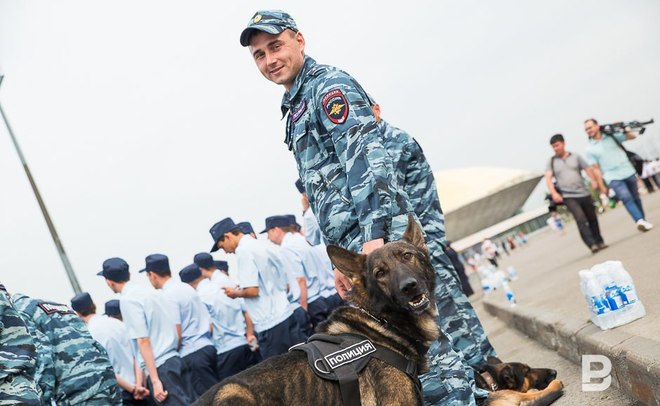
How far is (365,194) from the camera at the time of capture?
4.04m

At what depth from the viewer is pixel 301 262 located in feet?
31.7

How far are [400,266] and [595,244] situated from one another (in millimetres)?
9840

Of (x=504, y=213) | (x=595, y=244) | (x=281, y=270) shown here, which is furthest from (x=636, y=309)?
(x=504, y=213)

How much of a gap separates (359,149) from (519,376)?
7.70 ft

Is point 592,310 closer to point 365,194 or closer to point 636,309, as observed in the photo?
point 636,309

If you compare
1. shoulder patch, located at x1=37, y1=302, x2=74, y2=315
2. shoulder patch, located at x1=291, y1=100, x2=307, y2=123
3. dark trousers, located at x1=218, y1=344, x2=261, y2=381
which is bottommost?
dark trousers, located at x1=218, y1=344, x2=261, y2=381

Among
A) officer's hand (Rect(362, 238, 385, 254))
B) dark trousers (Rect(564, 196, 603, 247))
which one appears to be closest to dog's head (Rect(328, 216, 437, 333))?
officer's hand (Rect(362, 238, 385, 254))

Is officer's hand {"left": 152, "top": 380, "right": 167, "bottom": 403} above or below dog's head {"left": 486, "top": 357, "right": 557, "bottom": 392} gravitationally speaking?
above

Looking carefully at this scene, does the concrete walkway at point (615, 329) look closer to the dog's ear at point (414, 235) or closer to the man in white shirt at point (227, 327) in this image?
the dog's ear at point (414, 235)

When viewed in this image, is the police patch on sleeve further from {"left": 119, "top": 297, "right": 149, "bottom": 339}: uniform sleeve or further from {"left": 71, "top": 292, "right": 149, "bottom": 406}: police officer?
{"left": 71, "top": 292, "right": 149, "bottom": 406}: police officer

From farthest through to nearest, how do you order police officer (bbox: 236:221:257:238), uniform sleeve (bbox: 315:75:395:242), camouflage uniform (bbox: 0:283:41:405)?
police officer (bbox: 236:221:257:238) < uniform sleeve (bbox: 315:75:395:242) < camouflage uniform (bbox: 0:283:41:405)

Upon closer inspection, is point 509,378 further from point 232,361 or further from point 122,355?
point 122,355

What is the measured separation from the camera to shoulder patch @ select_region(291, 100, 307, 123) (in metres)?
4.49

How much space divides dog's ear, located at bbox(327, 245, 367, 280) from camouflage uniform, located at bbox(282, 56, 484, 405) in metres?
0.21
